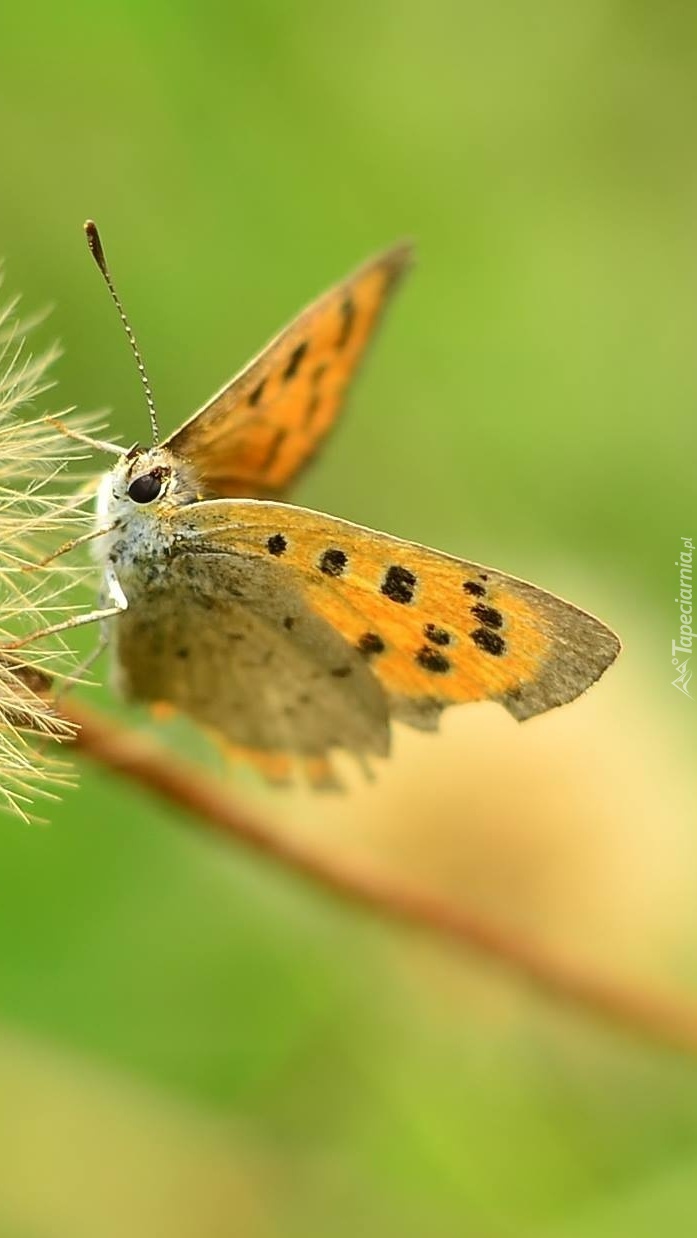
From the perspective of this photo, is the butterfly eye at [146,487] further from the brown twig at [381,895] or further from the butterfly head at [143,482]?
the brown twig at [381,895]

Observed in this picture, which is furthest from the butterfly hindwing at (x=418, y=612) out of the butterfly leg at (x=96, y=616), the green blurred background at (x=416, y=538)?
the green blurred background at (x=416, y=538)

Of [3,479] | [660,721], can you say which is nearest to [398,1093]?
[660,721]

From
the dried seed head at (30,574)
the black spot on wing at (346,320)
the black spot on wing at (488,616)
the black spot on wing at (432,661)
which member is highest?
the black spot on wing at (346,320)

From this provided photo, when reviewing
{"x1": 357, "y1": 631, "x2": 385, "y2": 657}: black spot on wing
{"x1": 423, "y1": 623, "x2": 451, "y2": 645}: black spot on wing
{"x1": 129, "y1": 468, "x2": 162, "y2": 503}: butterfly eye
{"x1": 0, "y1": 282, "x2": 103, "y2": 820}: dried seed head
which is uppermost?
{"x1": 423, "y1": 623, "x2": 451, "y2": 645}: black spot on wing

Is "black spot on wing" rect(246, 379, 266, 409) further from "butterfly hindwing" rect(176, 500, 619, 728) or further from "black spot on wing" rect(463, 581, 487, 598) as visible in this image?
"black spot on wing" rect(463, 581, 487, 598)

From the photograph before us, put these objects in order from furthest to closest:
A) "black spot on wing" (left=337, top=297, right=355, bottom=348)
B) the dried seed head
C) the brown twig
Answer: "black spot on wing" (left=337, top=297, right=355, bottom=348) → the brown twig → the dried seed head

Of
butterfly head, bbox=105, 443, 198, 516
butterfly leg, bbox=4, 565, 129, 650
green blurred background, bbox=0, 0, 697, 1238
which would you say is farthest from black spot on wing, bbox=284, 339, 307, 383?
green blurred background, bbox=0, 0, 697, 1238
